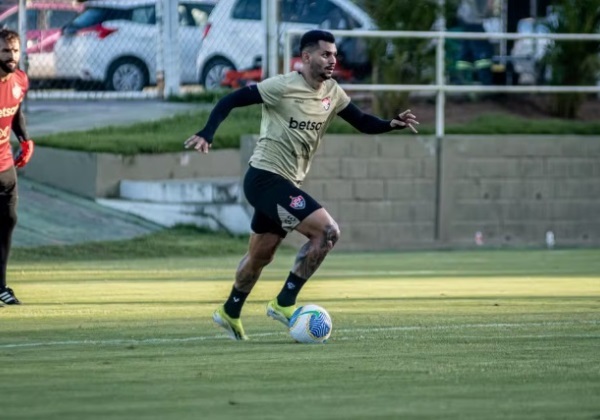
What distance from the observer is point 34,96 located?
80.3ft

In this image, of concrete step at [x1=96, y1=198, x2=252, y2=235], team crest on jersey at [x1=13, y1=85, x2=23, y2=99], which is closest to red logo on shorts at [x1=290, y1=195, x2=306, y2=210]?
team crest on jersey at [x1=13, y1=85, x2=23, y2=99]

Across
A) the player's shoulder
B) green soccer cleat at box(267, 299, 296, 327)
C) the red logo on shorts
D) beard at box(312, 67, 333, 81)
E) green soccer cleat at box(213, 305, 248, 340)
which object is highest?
beard at box(312, 67, 333, 81)

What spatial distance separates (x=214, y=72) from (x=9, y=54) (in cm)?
1191

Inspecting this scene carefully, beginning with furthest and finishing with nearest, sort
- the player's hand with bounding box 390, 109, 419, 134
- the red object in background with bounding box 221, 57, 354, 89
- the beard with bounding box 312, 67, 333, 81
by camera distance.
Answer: the red object in background with bounding box 221, 57, 354, 89
the player's hand with bounding box 390, 109, 419, 134
the beard with bounding box 312, 67, 333, 81

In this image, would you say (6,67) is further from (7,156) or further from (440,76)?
(440,76)

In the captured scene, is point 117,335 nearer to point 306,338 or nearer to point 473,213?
point 306,338

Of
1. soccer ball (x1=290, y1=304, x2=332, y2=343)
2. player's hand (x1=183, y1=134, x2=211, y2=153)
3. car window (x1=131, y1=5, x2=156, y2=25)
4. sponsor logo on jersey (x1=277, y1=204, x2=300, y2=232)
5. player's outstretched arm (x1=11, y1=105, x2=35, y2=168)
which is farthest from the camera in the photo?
car window (x1=131, y1=5, x2=156, y2=25)

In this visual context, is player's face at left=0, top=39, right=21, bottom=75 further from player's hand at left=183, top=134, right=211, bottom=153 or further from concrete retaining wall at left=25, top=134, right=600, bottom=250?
concrete retaining wall at left=25, top=134, right=600, bottom=250

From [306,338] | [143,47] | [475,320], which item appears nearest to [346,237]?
[143,47]

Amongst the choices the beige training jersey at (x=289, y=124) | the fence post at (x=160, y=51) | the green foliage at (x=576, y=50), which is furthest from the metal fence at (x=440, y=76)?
the beige training jersey at (x=289, y=124)

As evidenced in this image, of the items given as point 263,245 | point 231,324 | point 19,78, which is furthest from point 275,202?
point 19,78

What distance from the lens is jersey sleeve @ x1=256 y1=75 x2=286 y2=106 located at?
10336 millimetres

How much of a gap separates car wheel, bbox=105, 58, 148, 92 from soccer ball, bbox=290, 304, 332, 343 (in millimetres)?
15230

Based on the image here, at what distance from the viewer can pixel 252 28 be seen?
23547 mm
